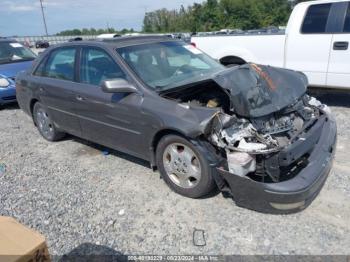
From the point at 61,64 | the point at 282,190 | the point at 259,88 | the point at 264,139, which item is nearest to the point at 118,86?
the point at 259,88

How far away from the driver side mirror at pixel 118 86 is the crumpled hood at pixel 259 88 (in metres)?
1.00

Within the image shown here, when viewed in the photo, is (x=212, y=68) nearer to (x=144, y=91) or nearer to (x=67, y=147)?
(x=144, y=91)

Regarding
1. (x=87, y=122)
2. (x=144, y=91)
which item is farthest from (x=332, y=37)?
(x=87, y=122)

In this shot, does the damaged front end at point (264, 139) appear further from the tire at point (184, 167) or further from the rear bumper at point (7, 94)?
the rear bumper at point (7, 94)

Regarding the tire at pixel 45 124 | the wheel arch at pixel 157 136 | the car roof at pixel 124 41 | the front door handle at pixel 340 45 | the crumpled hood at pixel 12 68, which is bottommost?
the tire at pixel 45 124

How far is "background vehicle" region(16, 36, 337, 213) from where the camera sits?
2867mm

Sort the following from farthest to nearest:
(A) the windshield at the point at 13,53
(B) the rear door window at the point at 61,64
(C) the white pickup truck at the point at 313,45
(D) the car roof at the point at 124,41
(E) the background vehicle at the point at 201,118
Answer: (A) the windshield at the point at 13,53 → (C) the white pickup truck at the point at 313,45 → (B) the rear door window at the point at 61,64 → (D) the car roof at the point at 124,41 → (E) the background vehicle at the point at 201,118

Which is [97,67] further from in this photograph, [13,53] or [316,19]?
[13,53]

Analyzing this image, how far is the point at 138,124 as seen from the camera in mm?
3625

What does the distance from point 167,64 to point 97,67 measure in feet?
3.02

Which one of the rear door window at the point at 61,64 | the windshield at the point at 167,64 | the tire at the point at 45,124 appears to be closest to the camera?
the windshield at the point at 167,64

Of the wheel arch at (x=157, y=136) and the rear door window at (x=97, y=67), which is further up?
the rear door window at (x=97, y=67)

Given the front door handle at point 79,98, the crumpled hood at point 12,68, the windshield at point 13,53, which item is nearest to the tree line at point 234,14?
the windshield at point 13,53

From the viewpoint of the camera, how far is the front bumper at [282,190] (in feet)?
8.98
